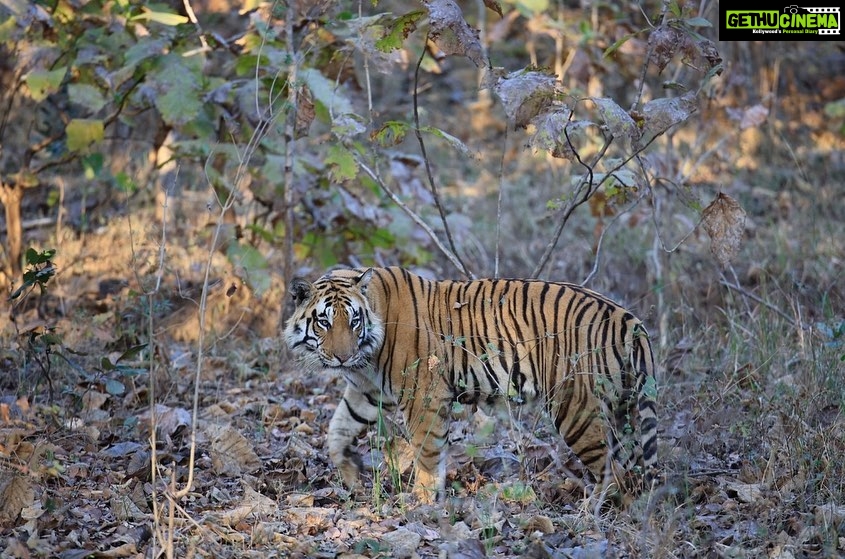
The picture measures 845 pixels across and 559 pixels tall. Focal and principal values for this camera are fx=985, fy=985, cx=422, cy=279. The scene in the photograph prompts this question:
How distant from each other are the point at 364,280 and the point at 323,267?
7.70 ft

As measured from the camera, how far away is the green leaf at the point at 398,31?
16.2 ft

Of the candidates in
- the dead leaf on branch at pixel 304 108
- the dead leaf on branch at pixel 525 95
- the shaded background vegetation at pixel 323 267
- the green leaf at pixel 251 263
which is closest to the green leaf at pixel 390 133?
the shaded background vegetation at pixel 323 267

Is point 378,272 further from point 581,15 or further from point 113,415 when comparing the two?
point 581,15

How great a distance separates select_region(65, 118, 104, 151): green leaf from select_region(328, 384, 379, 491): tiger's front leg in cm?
276

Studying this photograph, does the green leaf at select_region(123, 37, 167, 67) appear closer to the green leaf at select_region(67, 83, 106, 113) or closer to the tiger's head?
the green leaf at select_region(67, 83, 106, 113)

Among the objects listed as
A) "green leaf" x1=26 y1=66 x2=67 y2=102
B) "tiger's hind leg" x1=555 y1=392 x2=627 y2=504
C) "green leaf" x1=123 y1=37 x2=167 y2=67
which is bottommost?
"tiger's hind leg" x1=555 y1=392 x2=627 y2=504

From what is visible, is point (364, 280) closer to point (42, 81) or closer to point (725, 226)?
point (725, 226)

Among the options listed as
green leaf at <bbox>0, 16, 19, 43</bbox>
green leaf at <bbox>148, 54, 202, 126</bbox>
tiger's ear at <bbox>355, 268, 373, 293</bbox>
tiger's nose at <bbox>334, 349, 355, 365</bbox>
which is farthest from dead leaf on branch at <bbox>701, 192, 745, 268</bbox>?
green leaf at <bbox>0, 16, 19, 43</bbox>

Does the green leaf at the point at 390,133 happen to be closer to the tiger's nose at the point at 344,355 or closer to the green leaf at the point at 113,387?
the tiger's nose at the point at 344,355

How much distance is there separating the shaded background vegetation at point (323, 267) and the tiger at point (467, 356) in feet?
0.77

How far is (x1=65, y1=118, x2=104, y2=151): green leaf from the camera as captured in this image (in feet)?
21.7

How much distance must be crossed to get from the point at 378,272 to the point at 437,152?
6.69 m

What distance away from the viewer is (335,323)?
16.6 feet

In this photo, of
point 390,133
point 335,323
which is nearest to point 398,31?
point 390,133
